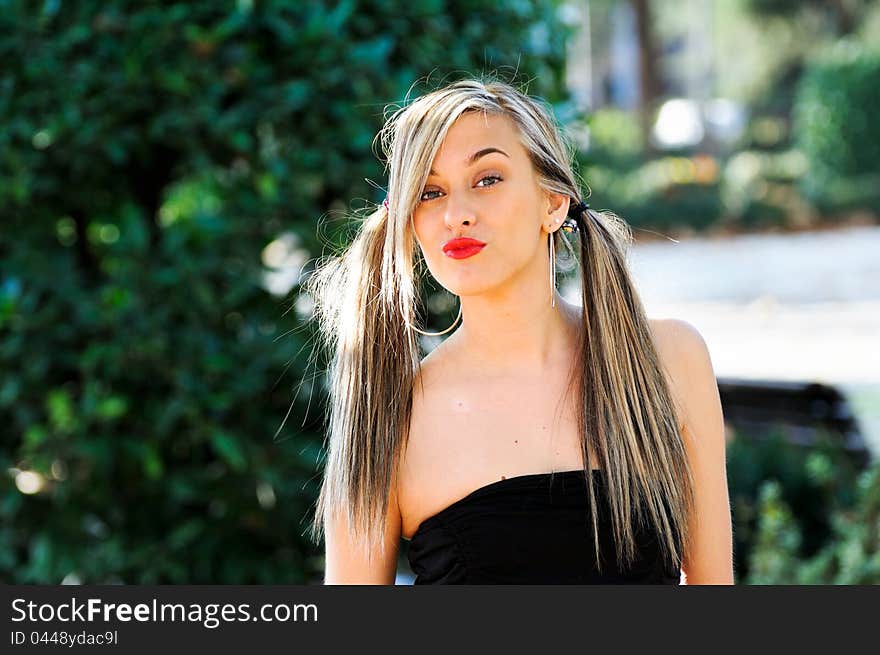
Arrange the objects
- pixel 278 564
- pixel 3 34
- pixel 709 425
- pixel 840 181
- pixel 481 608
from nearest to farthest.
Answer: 1. pixel 481 608
2. pixel 709 425
3. pixel 3 34
4. pixel 278 564
5. pixel 840 181

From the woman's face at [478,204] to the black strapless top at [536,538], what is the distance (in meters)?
0.34

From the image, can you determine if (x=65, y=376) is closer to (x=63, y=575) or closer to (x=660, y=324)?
(x=63, y=575)

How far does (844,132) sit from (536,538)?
18908 millimetres

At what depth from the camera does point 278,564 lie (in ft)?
11.5

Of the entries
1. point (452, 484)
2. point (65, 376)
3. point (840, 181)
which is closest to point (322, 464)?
point (65, 376)

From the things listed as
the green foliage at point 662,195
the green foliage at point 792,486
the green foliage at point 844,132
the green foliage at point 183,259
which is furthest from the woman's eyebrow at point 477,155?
the green foliage at point 844,132

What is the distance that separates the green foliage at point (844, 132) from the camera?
18766 mm

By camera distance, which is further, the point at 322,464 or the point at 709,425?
the point at 322,464

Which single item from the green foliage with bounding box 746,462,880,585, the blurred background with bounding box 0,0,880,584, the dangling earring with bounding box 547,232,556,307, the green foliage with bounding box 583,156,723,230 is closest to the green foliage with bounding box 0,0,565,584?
the blurred background with bounding box 0,0,880,584

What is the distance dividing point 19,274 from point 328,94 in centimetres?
104

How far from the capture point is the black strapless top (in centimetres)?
182

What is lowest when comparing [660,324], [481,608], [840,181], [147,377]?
[481,608]

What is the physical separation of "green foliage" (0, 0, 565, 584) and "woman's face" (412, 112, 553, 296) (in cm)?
139

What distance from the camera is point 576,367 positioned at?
1.98 m
